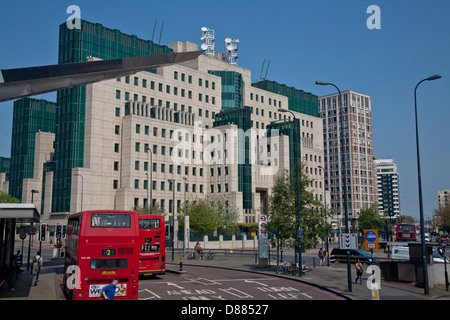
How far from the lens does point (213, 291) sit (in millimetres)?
24094

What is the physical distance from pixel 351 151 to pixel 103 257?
14150 centimetres

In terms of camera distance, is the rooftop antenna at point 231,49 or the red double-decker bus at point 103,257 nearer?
the red double-decker bus at point 103,257

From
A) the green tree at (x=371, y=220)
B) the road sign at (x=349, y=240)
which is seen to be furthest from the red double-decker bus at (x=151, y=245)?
the green tree at (x=371, y=220)

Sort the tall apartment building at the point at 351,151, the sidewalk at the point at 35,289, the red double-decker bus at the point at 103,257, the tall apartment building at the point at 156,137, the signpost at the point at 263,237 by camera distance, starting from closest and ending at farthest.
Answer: the red double-decker bus at the point at 103,257 → the sidewalk at the point at 35,289 → the signpost at the point at 263,237 → the tall apartment building at the point at 156,137 → the tall apartment building at the point at 351,151

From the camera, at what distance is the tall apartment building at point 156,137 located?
3162 inches

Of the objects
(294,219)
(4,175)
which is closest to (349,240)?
(294,219)

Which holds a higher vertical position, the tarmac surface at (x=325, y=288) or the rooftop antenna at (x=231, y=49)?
the rooftop antenna at (x=231, y=49)

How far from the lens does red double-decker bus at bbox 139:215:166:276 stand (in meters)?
30.1

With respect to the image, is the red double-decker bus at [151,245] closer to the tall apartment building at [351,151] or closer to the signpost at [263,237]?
the signpost at [263,237]

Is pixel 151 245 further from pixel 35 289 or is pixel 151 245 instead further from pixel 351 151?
pixel 351 151

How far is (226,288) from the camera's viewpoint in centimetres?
2542

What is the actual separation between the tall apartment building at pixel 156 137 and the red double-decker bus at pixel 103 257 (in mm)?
51774

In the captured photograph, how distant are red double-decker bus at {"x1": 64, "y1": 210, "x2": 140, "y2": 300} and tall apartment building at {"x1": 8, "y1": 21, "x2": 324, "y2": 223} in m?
51.8

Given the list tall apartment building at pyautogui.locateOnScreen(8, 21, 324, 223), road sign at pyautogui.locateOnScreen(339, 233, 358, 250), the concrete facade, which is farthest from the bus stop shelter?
the concrete facade
